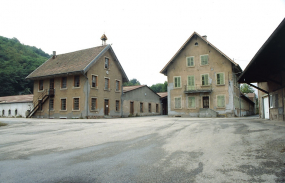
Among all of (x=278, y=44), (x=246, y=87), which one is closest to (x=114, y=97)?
(x=278, y=44)

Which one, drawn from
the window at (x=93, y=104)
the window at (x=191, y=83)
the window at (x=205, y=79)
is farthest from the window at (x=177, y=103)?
the window at (x=93, y=104)

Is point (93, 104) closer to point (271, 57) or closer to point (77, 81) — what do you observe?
point (77, 81)

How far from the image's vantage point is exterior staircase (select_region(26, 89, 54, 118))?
2886 centimetres

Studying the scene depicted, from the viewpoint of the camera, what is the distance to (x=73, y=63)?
28.7m

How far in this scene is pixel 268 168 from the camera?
435 cm

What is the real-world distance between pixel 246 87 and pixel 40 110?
68.6 meters

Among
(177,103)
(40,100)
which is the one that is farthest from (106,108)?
(177,103)

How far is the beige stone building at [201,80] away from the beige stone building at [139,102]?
683cm

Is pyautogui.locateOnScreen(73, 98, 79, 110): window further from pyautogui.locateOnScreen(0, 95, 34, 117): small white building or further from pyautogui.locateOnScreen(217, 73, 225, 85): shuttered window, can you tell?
pyautogui.locateOnScreen(217, 73, 225, 85): shuttered window

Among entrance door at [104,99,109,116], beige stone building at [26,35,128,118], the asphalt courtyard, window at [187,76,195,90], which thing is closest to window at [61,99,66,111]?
beige stone building at [26,35,128,118]

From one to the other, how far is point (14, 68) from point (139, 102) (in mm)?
43280

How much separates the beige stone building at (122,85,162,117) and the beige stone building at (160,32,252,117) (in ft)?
22.4

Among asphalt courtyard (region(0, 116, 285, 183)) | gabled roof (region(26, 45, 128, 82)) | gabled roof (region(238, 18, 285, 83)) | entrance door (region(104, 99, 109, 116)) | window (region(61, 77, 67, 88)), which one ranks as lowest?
asphalt courtyard (region(0, 116, 285, 183))

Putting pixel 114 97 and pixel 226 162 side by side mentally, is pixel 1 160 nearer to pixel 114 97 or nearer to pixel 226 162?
pixel 226 162
